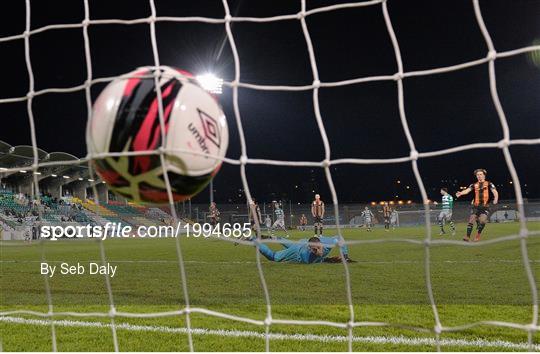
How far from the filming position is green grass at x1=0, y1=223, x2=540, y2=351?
3.52 meters

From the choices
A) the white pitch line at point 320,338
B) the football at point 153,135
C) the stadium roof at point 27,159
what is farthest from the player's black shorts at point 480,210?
the stadium roof at point 27,159

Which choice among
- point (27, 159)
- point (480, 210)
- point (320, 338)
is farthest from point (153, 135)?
point (27, 159)

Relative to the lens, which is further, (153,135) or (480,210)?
(480,210)

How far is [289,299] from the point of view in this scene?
507 centimetres

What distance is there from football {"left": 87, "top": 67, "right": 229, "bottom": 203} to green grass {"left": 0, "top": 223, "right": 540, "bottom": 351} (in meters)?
1.28

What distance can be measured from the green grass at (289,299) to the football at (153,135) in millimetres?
1283

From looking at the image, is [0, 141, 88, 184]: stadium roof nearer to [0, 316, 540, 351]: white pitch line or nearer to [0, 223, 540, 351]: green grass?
[0, 223, 540, 351]: green grass

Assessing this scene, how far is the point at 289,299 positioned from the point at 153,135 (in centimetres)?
310

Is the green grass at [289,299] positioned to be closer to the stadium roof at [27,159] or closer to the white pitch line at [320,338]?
the white pitch line at [320,338]

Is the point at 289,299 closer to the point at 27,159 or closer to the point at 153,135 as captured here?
the point at 153,135

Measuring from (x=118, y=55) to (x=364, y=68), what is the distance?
26536mm

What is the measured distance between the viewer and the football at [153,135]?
238 cm

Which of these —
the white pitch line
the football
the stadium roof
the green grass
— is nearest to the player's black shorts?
the green grass

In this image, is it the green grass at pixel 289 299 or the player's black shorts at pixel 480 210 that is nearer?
the green grass at pixel 289 299
